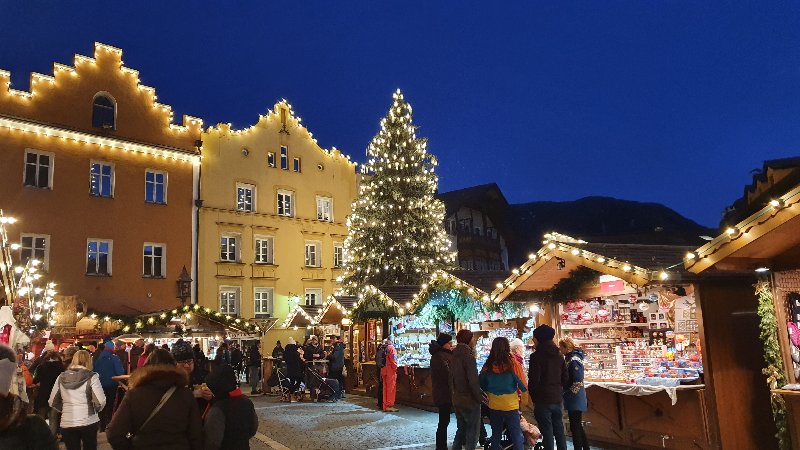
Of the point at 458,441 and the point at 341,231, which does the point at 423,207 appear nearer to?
the point at 341,231

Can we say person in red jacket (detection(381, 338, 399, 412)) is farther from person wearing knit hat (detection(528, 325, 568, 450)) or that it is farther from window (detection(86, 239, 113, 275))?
window (detection(86, 239, 113, 275))

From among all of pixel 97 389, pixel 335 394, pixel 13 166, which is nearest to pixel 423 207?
pixel 335 394

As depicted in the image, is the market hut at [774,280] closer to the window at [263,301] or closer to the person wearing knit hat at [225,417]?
the person wearing knit hat at [225,417]

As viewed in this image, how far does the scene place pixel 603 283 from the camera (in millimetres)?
11211

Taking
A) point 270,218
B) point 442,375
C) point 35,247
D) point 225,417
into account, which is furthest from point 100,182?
point 225,417

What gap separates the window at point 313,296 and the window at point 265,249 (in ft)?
8.33

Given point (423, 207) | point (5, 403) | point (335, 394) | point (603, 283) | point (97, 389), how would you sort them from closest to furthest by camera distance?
point (5, 403)
point (97, 389)
point (603, 283)
point (335, 394)
point (423, 207)

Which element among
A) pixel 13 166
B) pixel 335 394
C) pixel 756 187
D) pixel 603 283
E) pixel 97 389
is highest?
pixel 13 166

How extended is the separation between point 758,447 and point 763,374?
979mm

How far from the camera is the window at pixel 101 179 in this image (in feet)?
83.5

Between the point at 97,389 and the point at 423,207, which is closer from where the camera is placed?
the point at 97,389

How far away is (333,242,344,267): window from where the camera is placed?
32812 millimetres

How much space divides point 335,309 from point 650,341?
1230cm

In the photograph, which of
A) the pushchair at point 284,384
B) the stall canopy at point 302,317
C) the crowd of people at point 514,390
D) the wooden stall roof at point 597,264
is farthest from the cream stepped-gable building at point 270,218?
the crowd of people at point 514,390
